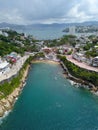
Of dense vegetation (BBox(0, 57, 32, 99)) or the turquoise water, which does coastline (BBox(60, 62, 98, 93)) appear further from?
dense vegetation (BBox(0, 57, 32, 99))

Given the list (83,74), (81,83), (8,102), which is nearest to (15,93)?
(8,102)

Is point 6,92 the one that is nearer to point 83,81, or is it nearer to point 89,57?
point 83,81

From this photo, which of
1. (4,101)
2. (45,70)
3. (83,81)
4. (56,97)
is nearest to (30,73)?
(45,70)

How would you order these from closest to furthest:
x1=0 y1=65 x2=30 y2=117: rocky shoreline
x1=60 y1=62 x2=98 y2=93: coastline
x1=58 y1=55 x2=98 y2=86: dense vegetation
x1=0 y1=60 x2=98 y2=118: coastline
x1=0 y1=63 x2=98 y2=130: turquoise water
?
x1=0 y1=63 x2=98 y2=130: turquoise water
x1=0 y1=65 x2=30 y2=117: rocky shoreline
x1=0 y1=60 x2=98 y2=118: coastline
x1=60 y1=62 x2=98 y2=93: coastline
x1=58 y1=55 x2=98 y2=86: dense vegetation

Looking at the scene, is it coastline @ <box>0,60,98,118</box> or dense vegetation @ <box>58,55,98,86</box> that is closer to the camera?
coastline @ <box>0,60,98,118</box>

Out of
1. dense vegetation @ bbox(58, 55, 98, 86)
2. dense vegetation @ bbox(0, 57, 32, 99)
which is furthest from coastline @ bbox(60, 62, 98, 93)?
dense vegetation @ bbox(0, 57, 32, 99)

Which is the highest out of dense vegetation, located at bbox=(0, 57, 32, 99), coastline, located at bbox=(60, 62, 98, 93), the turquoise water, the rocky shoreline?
dense vegetation, located at bbox=(0, 57, 32, 99)

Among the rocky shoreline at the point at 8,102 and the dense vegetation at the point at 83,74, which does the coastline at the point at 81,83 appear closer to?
the dense vegetation at the point at 83,74

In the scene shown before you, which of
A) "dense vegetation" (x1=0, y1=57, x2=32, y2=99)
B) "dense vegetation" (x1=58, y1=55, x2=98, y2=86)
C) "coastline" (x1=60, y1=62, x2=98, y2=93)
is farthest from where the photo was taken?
"dense vegetation" (x1=58, y1=55, x2=98, y2=86)

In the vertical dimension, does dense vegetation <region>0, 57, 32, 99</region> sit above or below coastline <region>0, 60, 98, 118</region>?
above
